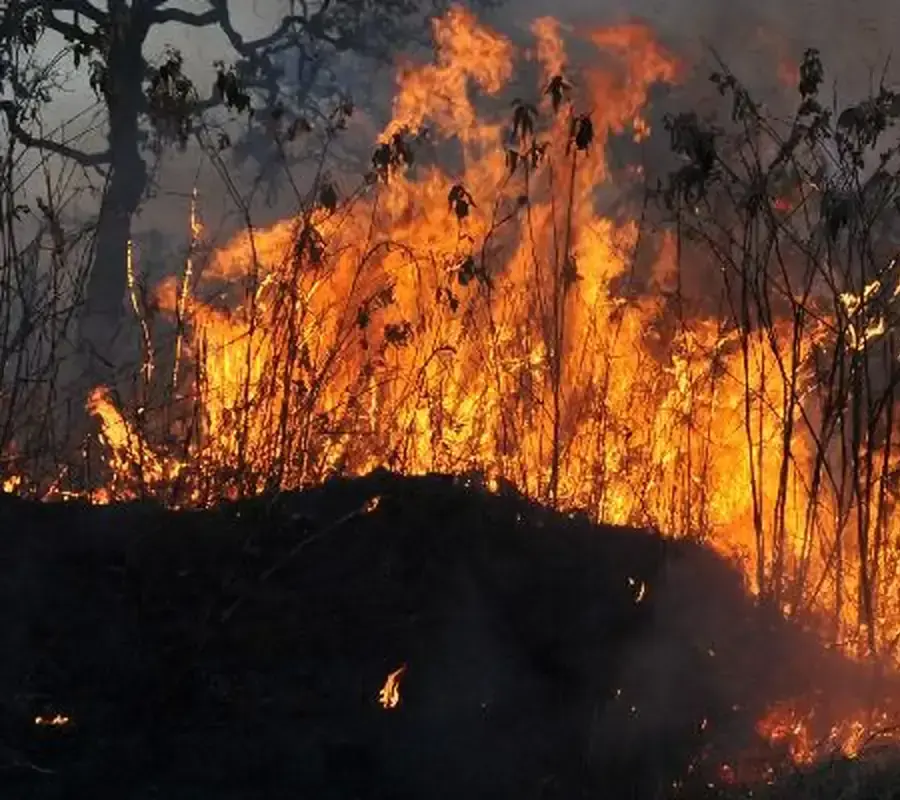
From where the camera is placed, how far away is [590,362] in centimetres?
739

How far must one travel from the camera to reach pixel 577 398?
23.2ft

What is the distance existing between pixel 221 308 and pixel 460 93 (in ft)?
10.5

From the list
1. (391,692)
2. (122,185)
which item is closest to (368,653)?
(391,692)

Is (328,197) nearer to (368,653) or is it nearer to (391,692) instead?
(368,653)

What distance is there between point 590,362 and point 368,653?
11.0 ft

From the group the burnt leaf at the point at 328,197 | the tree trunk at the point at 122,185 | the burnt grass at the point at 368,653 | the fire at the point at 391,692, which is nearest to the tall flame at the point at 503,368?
the burnt leaf at the point at 328,197

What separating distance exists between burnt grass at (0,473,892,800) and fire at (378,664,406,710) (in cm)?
3

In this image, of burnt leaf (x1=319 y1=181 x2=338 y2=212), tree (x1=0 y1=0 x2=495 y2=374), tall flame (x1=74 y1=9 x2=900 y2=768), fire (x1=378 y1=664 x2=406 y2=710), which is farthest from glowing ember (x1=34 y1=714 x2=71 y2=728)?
tree (x1=0 y1=0 x2=495 y2=374)

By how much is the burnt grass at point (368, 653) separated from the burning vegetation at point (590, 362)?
12cm

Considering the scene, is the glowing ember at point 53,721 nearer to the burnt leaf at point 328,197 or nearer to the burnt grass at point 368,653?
the burnt grass at point 368,653

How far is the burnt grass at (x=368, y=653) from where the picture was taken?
4.01 metres

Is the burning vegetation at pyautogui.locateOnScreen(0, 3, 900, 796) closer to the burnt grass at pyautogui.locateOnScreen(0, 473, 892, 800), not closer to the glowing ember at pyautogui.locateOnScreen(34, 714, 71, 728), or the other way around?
the burnt grass at pyautogui.locateOnScreen(0, 473, 892, 800)

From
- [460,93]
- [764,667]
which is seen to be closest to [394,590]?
[764,667]

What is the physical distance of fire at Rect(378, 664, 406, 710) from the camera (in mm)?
4254
